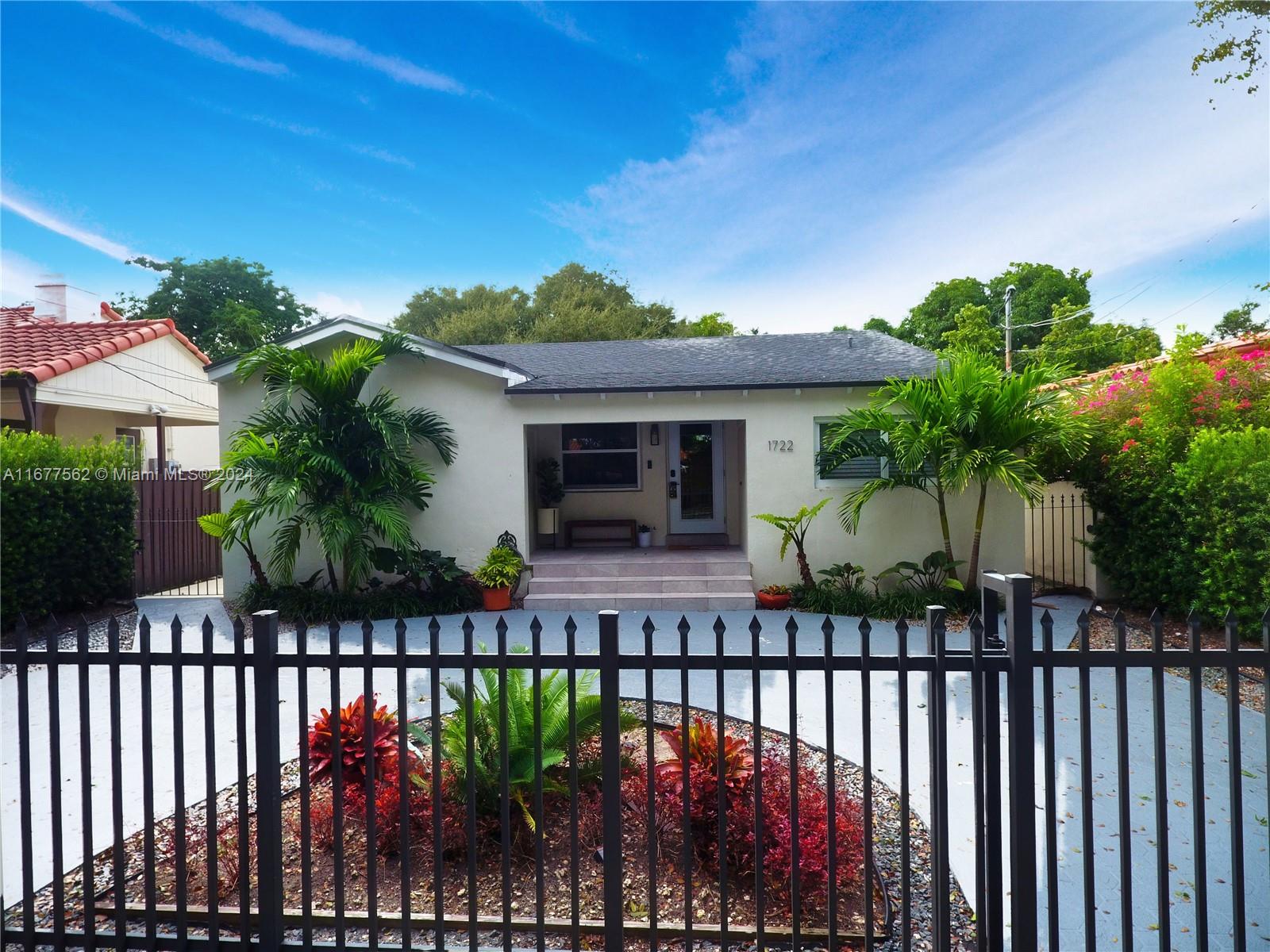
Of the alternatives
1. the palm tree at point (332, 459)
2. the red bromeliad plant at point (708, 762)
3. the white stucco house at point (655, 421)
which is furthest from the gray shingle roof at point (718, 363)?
the red bromeliad plant at point (708, 762)

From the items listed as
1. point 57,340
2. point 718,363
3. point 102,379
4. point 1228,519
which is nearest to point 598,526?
point 718,363

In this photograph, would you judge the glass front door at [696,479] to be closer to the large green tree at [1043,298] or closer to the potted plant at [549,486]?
the potted plant at [549,486]

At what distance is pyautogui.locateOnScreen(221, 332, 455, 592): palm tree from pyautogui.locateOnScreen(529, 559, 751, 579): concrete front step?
85.5 inches

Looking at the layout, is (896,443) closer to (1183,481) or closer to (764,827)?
(1183,481)

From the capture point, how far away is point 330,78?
8992 mm

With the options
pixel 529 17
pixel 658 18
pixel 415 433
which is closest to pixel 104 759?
pixel 415 433

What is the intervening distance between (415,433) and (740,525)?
6.04 meters

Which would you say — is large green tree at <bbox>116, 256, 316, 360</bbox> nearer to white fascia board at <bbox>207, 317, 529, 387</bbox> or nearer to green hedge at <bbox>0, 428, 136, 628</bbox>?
white fascia board at <bbox>207, 317, 529, 387</bbox>

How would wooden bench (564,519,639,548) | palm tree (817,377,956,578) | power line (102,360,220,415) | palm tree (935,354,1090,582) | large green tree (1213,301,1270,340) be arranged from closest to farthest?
palm tree (935,354,1090,582)
palm tree (817,377,956,578)
power line (102,360,220,415)
wooden bench (564,519,639,548)
large green tree (1213,301,1270,340)

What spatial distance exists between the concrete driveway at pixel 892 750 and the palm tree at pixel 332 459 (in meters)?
1.32

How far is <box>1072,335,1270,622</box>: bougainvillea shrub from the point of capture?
667cm

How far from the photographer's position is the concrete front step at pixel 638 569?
10.2 m

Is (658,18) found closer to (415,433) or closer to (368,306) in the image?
(415,433)

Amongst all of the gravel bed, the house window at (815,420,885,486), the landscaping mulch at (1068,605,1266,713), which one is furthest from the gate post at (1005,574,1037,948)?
the gravel bed
